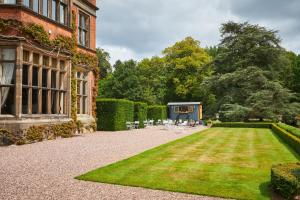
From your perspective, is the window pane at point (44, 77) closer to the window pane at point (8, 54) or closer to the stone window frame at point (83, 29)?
the window pane at point (8, 54)

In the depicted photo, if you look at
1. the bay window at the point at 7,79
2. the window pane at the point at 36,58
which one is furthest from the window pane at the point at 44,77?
the bay window at the point at 7,79

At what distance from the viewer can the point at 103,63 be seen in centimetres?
7038

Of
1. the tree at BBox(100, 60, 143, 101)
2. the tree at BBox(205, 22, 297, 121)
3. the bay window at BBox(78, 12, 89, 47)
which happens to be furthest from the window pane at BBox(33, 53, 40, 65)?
the tree at BBox(100, 60, 143, 101)

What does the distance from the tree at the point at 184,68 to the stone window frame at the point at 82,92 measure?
32941 mm

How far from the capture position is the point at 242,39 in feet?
129

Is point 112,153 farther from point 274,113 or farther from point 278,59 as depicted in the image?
point 278,59

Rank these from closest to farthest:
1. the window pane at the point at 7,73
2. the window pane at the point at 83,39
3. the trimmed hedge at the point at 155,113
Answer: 1. the window pane at the point at 7,73
2. the window pane at the point at 83,39
3. the trimmed hedge at the point at 155,113

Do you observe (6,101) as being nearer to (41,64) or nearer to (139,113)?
(41,64)

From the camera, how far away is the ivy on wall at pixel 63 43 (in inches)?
591

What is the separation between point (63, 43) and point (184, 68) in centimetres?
3763

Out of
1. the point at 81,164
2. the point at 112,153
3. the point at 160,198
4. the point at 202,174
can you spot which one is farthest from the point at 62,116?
the point at 160,198

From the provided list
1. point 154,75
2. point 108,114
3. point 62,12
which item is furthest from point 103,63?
point 62,12

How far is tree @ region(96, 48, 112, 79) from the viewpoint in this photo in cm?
7008

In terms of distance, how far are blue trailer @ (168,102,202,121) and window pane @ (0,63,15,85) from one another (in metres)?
32.3
